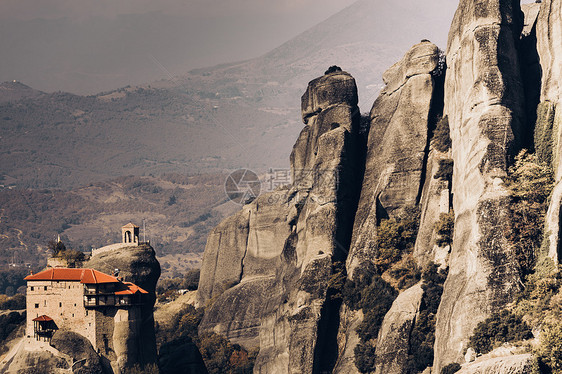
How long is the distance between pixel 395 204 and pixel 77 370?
117 ft

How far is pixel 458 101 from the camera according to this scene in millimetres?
105875

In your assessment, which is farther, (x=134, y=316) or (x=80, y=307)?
(x=134, y=316)

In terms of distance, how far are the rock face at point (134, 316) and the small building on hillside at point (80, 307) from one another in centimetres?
34

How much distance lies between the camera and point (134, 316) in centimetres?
10569

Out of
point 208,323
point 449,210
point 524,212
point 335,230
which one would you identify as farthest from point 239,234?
point 524,212

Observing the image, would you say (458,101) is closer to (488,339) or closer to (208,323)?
(488,339)

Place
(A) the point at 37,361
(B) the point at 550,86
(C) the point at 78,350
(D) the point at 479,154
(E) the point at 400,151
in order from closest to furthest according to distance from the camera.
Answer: (D) the point at 479,154
(B) the point at 550,86
(A) the point at 37,361
(C) the point at 78,350
(E) the point at 400,151

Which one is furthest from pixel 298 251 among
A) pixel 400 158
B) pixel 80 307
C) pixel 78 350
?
pixel 78 350

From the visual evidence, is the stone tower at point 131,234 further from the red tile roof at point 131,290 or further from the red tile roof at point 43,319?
the red tile roof at point 43,319

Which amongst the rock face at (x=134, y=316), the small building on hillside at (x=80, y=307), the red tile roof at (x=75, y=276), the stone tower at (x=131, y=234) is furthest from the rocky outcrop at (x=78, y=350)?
the stone tower at (x=131, y=234)

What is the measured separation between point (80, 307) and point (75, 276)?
11.2 feet

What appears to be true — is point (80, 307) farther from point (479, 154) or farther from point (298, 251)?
point (479, 154)

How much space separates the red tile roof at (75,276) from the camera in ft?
344

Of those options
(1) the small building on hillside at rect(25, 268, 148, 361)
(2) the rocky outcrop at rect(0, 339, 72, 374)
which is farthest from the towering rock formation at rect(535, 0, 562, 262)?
(2) the rocky outcrop at rect(0, 339, 72, 374)
